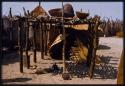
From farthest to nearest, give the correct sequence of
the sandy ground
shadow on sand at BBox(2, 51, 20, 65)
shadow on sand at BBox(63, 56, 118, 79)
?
shadow on sand at BBox(2, 51, 20, 65)
shadow on sand at BBox(63, 56, 118, 79)
the sandy ground

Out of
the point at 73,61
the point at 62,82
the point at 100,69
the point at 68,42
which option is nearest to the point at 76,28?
the point at 68,42

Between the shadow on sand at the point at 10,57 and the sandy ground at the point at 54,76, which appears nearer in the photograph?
the sandy ground at the point at 54,76

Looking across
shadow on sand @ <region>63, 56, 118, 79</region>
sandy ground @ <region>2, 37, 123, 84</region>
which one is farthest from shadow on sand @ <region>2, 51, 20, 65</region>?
shadow on sand @ <region>63, 56, 118, 79</region>

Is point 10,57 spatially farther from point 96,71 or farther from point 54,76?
point 96,71

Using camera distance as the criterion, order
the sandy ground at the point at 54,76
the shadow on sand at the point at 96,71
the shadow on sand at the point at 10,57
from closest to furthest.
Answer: the sandy ground at the point at 54,76 < the shadow on sand at the point at 96,71 < the shadow on sand at the point at 10,57

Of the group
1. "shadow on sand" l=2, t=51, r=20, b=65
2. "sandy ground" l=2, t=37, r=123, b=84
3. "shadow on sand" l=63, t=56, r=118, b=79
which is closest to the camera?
"sandy ground" l=2, t=37, r=123, b=84

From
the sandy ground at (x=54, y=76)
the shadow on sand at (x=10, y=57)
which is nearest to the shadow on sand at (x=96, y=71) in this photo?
the sandy ground at (x=54, y=76)

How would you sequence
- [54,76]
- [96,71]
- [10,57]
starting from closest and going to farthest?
[54,76] < [96,71] < [10,57]

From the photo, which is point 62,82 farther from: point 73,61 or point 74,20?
point 73,61

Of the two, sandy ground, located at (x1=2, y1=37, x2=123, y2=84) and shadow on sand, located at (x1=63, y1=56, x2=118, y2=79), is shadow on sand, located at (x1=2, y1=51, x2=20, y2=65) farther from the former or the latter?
shadow on sand, located at (x1=63, y1=56, x2=118, y2=79)

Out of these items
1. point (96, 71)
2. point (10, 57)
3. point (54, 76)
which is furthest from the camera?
point (10, 57)

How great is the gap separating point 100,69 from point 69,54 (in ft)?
10.6

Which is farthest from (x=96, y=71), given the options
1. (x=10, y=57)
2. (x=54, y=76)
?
(x=10, y=57)

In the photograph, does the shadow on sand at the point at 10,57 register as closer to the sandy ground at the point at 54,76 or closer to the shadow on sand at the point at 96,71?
the sandy ground at the point at 54,76
